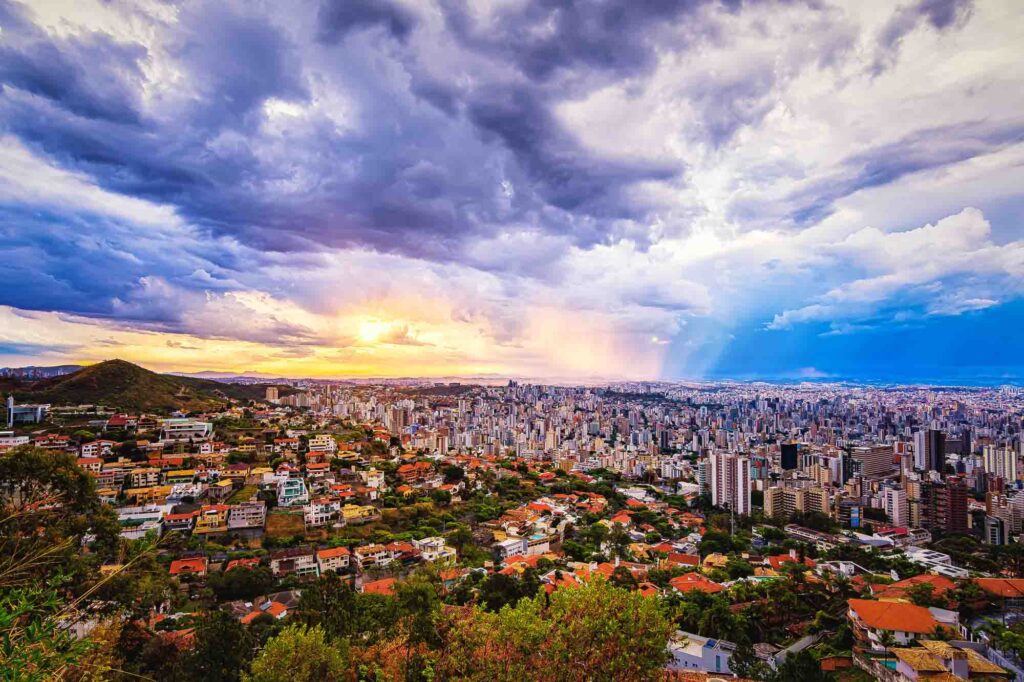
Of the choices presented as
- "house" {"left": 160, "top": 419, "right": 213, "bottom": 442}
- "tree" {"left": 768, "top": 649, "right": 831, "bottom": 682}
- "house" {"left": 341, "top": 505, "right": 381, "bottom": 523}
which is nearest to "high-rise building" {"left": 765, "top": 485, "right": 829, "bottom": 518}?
"house" {"left": 341, "top": 505, "right": 381, "bottom": 523}

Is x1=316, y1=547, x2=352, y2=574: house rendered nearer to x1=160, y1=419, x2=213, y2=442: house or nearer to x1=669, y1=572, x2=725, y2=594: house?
x1=669, y1=572, x2=725, y2=594: house

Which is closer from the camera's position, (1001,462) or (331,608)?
(331,608)

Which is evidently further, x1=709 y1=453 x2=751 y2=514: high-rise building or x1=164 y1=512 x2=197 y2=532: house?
x1=709 y1=453 x2=751 y2=514: high-rise building

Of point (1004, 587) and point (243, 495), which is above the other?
point (1004, 587)

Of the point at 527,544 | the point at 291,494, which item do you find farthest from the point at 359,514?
the point at 527,544

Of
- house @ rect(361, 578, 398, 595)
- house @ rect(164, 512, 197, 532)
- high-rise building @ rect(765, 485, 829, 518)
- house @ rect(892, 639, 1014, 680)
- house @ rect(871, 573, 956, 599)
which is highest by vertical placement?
house @ rect(892, 639, 1014, 680)

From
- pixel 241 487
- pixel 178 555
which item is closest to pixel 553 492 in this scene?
pixel 241 487

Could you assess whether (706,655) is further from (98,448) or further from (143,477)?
(98,448)
